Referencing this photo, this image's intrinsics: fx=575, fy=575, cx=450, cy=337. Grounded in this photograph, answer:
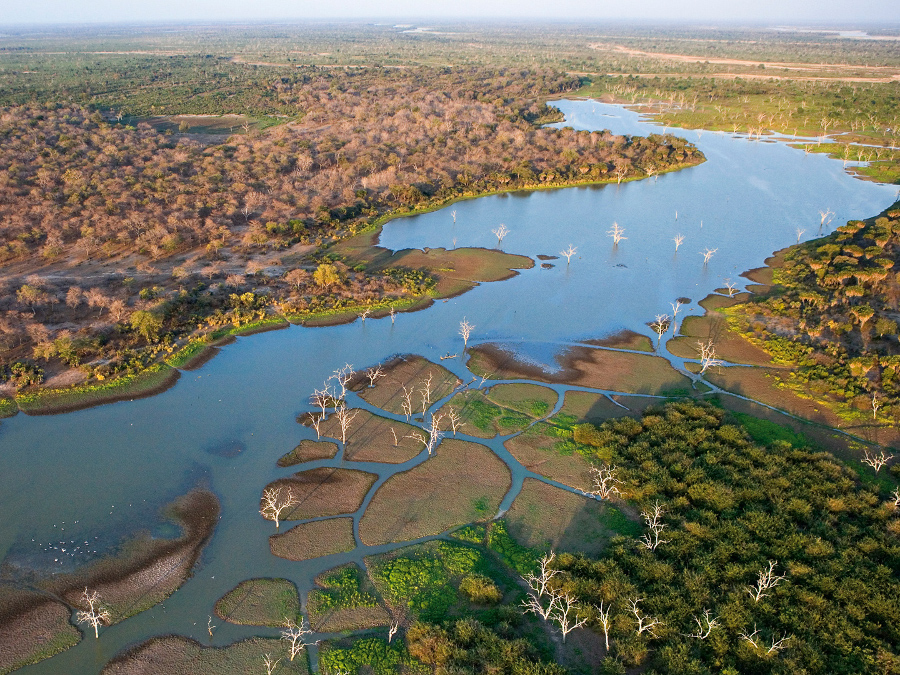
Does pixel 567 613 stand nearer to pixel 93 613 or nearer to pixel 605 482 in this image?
pixel 605 482

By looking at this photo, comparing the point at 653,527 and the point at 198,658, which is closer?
the point at 198,658

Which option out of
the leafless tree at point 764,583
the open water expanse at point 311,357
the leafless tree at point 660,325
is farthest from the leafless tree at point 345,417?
→ the leafless tree at point 660,325

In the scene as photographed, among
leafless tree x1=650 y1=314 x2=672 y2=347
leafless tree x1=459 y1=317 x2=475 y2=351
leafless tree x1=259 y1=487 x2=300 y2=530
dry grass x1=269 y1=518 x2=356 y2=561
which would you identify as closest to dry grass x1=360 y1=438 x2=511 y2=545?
dry grass x1=269 y1=518 x2=356 y2=561

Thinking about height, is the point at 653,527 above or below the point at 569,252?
below

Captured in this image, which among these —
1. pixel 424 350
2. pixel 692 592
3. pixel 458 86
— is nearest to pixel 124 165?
pixel 424 350

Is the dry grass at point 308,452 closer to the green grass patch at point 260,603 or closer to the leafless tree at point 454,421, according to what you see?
the leafless tree at point 454,421

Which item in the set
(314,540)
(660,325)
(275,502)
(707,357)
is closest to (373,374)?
(275,502)

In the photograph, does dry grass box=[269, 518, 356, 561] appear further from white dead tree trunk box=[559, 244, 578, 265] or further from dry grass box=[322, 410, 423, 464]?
white dead tree trunk box=[559, 244, 578, 265]
